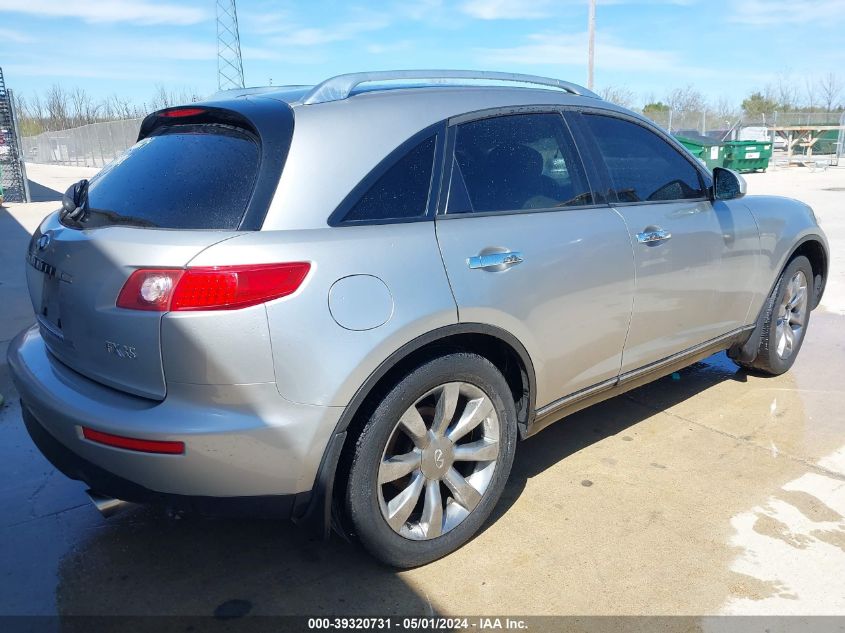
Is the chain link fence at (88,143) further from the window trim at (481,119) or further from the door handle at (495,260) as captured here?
the door handle at (495,260)

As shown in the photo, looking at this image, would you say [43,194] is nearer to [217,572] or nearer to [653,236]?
[217,572]

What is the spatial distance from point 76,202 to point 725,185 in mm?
3256

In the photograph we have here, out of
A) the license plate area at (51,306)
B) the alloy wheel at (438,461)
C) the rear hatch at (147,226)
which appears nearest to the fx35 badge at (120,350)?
the rear hatch at (147,226)

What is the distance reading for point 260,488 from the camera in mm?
2301

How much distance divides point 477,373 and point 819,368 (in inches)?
137

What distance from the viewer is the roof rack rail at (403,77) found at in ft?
8.59

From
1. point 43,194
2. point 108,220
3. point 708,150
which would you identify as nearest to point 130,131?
point 43,194

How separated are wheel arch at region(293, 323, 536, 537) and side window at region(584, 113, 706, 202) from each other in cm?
106

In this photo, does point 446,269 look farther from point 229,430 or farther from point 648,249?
point 648,249

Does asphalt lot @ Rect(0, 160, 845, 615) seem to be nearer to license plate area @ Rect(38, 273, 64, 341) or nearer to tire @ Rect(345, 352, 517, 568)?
tire @ Rect(345, 352, 517, 568)

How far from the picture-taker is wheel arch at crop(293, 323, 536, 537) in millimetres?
2346

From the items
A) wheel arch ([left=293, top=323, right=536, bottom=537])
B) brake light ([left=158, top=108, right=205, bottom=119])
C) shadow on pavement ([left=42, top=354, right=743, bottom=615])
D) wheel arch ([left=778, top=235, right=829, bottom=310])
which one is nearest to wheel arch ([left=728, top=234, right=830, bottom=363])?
wheel arch ([left=778, top=235, right=829, bottom=310])

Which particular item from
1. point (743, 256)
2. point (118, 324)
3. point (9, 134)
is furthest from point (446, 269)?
point (9, 134)

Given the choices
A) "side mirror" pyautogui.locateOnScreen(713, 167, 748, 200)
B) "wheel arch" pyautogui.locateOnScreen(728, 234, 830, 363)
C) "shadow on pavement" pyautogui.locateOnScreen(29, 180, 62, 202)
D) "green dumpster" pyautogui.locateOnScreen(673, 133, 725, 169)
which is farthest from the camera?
"green dumpster" pyautogui.locateOnScreen(673, 133, 725, 169)
